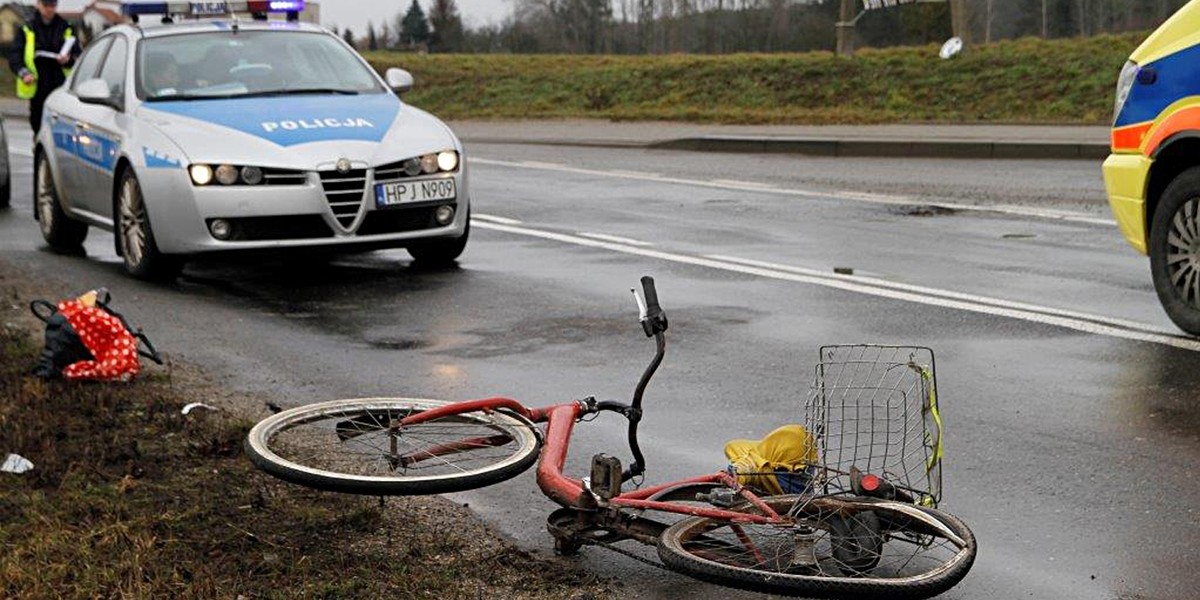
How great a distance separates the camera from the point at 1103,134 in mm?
21203

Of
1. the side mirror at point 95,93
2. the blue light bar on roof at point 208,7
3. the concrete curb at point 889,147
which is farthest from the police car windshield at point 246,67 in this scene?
the concrete curb at point 889,147

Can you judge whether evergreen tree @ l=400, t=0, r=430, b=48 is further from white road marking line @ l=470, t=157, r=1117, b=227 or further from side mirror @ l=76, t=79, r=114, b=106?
side mirror @ l=76, t=79, r=114, b=106

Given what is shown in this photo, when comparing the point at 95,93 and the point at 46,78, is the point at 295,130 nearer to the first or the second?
the point at 95,93

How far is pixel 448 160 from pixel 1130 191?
393cm

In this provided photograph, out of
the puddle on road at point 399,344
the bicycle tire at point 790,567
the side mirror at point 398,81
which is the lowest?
the puddle on road at point 399,344

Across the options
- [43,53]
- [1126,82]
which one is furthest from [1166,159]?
[43,53]

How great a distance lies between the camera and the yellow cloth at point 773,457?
4410 mm

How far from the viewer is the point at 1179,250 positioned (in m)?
7.89

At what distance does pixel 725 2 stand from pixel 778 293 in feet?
190

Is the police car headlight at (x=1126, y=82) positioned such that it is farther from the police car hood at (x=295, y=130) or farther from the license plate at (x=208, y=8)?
the license plate at (x=208, y=8)

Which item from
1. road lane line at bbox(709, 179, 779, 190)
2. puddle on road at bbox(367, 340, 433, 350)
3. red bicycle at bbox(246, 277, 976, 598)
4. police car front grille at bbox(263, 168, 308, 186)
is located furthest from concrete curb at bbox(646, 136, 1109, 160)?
red bicycle at bbox(246, 277, 976, 598)

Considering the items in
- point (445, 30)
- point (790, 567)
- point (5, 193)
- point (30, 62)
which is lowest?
point (5, 193)

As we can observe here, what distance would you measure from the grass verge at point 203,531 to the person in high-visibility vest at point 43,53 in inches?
443

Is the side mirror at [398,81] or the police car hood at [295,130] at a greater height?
the side mirror at [398,81]
